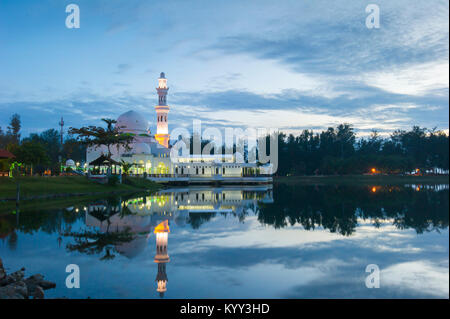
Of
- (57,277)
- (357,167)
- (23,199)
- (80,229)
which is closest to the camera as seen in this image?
(57,277)

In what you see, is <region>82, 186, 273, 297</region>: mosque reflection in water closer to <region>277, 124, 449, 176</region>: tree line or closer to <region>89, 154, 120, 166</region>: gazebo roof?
<region>89, 154, 120, 166</region>: gazebo roof

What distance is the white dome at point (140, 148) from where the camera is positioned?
7000cm

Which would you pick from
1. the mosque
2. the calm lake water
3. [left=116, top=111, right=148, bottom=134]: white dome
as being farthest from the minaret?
the calm lake water

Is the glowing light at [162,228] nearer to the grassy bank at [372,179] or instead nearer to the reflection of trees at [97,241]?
the reflection of trees at [97,241]

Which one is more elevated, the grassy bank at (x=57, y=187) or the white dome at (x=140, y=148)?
the white dome at (x=140, y=148)

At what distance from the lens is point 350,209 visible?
30.0 metres

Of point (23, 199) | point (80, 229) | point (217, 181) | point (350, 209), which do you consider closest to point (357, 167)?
point (217, 181)

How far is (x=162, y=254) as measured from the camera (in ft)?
50.1

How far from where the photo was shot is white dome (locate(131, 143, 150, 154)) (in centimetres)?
7000

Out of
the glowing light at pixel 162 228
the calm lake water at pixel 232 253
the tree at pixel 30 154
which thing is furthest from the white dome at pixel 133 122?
the glowing light at pixel 162 228

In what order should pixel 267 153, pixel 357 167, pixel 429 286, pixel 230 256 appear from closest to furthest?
pixel 429 286 → pixel 230 256 → pixel 357 167 → pixel 267 153

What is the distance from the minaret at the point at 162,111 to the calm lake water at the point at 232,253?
5469 cm
